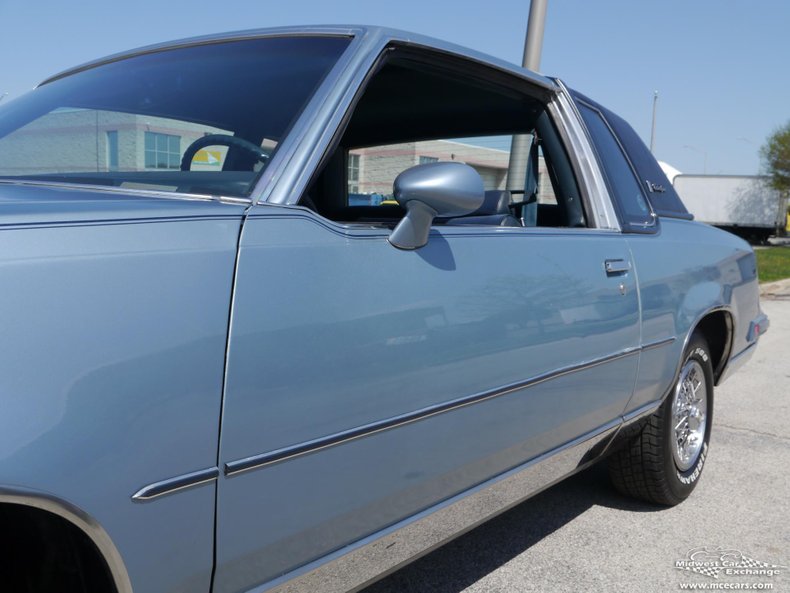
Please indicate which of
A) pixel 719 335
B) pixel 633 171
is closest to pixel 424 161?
pixel 633 171

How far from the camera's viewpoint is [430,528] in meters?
2.00

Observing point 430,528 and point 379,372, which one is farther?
point 430,528

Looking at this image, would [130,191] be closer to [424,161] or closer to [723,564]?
[424,161]

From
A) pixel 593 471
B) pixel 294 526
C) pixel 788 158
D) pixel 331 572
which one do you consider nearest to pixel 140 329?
pixel 294 526

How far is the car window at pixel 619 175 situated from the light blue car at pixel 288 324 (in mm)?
18

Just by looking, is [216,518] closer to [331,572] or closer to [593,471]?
[331,572]

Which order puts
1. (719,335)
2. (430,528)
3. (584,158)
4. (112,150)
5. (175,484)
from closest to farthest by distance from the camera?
(175,484), (430,528), (112,150), (584,158), (719,335)

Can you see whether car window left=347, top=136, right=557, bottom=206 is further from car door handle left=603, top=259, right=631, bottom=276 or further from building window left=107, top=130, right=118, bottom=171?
building window left=107, top=130, right=118, bottom=171

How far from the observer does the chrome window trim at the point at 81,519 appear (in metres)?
1.15

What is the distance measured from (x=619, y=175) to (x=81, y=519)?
2569mm

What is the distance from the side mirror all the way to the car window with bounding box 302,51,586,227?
3.25 ft

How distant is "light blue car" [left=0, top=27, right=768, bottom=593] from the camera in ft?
4.14

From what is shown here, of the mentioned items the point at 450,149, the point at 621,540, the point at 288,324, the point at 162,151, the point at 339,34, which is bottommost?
the point at 621,540

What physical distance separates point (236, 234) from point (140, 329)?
288 millimetres
